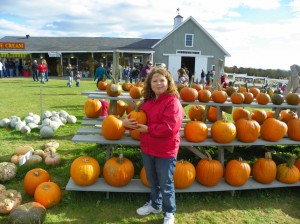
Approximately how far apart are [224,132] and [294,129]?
4.62ft

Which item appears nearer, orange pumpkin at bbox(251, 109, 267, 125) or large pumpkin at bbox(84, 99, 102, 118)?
large pumpkin at bbox(84, 99, 102, 118)

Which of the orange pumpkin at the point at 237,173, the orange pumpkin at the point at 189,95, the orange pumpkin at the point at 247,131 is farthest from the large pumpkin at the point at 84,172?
the orange pumpkin at the point at 247,131

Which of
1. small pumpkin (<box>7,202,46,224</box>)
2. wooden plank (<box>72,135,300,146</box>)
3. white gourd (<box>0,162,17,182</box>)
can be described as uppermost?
wooden plank (<box>72,135,300,146</box>)

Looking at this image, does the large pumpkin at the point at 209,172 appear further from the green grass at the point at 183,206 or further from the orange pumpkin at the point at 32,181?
the orange pumpkin at the point at 32,181

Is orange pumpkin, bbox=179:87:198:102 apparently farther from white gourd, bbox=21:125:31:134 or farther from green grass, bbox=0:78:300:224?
white gourd, bbox=21:125:31:134

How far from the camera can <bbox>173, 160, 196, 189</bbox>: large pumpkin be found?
12.4 feet

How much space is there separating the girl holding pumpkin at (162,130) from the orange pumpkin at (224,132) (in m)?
1.03

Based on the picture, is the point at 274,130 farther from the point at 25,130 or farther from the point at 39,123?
the point at 39,123

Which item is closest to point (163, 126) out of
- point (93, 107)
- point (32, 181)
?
point (93, 107)

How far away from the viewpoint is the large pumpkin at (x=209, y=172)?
391 cm

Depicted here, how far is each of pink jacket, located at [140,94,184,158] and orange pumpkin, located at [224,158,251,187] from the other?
135 centimetres

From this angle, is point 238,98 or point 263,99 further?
point 263,99

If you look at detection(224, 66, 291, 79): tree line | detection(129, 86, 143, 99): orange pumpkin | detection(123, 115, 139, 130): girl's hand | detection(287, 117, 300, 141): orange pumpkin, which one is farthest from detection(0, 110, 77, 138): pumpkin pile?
detection(224, 66, 291, 79): tree line

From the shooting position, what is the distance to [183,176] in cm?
379
